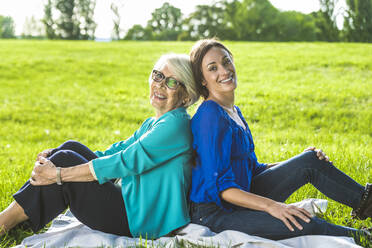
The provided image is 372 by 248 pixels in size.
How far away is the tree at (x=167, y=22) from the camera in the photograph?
44031 mm

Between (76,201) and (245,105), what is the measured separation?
26.3 ft

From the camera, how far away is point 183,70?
3.37 metres

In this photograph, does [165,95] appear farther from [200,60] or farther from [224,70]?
[224,70]

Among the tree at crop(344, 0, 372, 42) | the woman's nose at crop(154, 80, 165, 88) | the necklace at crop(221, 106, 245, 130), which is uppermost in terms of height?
the tree at crop(344, 0, 372, 42)

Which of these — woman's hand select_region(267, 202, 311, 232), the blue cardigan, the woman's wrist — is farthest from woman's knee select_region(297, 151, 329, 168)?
the woman's wrist

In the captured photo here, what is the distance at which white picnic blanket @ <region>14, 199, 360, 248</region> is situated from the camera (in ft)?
9.57

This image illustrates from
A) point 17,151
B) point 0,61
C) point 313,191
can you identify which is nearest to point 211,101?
point 313,191

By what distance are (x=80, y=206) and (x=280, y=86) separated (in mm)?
10617

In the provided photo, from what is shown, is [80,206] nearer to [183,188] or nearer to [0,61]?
[183,188]

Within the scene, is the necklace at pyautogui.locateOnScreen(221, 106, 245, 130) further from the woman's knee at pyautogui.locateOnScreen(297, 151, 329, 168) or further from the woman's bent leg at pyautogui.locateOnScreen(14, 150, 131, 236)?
the woman's bent leg at pyautogui.locateOnScreen(14, 150, 131, 236)

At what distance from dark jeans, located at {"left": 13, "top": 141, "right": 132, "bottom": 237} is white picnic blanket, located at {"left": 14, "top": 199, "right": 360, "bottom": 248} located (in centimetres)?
13

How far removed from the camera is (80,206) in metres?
3.26

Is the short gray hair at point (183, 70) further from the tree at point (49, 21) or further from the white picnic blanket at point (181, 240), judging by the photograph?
the tree at point (49, 21)

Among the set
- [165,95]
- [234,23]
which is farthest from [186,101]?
[234,23]
